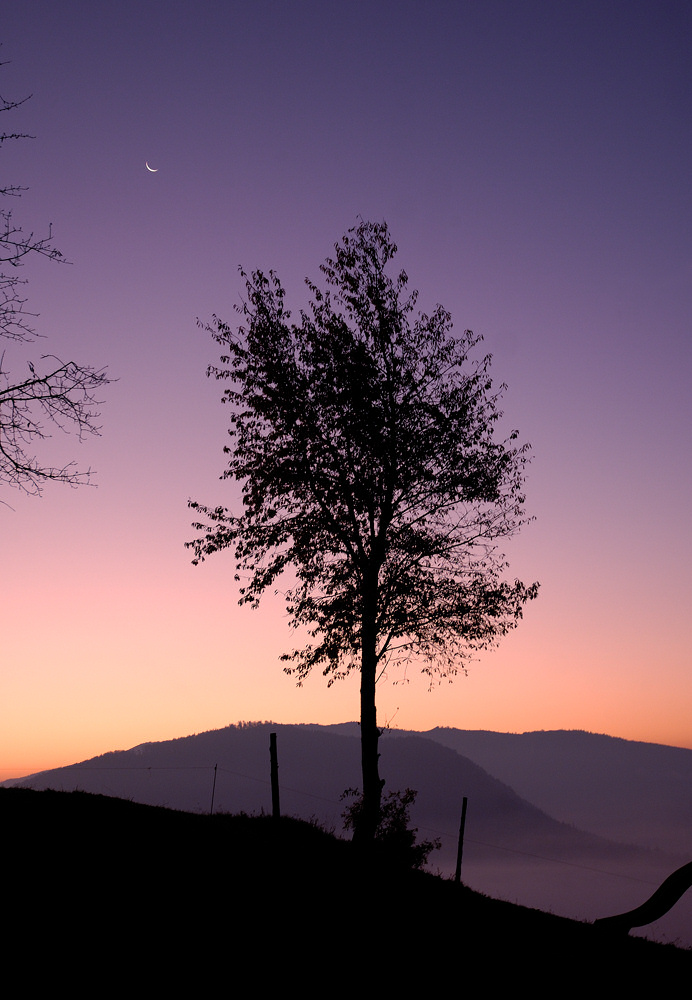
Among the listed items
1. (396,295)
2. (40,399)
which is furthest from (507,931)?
(396,295)

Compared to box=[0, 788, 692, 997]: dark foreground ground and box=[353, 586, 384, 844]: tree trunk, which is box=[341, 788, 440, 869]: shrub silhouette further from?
box=[0, 788, 692, 997]: dark foreground ground

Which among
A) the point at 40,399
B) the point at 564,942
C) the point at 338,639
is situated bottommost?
the point at 564,942

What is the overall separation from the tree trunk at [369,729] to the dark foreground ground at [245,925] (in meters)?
4.43

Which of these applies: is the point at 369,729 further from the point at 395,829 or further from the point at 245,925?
the point at 245,925

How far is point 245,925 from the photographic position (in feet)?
33.5

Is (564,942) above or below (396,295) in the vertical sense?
below

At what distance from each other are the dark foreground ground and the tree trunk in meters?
4.43

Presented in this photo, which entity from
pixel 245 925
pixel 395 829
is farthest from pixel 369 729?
pixel 245 925

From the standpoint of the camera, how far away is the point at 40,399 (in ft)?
41.5

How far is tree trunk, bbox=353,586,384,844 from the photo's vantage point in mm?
20359

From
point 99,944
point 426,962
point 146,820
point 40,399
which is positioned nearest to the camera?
point 99,944

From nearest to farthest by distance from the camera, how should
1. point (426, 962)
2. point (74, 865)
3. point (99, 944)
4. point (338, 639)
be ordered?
point (99, 944) → point (426, 962) → point (74, 865) → point (338, 639)

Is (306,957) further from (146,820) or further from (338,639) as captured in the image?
(338,639)

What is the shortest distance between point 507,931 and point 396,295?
17061mm
